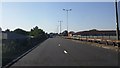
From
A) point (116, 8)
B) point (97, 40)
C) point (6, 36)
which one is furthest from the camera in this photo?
point (6, 36)

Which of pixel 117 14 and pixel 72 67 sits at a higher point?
pixel 117 14

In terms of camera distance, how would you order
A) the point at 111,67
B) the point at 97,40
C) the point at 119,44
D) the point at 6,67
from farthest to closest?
1. the point at 97,40
2. the point at 119,44
3. the point at 6,67
4. the point at 111,67

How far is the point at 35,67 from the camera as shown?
13.0 m

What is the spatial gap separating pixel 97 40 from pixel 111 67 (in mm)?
29600

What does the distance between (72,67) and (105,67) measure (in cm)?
162

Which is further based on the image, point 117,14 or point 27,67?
point 117,14

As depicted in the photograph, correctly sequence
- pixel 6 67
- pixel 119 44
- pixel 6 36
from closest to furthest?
pixel 6 67
pixel 119 44
pixel 6 36

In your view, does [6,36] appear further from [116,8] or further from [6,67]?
[6,67]

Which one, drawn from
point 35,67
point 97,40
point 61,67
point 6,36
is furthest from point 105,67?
point 6,36

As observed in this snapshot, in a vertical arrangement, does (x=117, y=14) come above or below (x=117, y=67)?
above

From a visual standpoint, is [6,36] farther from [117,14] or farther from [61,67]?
[61,67]

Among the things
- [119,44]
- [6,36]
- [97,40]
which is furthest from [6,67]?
[6,36]

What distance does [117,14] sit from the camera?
2970 centimetres

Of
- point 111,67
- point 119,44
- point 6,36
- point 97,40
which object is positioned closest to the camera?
point 111,67
